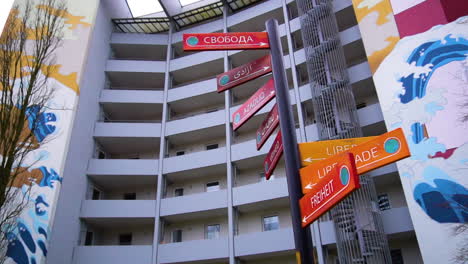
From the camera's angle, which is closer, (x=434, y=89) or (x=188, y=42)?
(x=188, y=42)

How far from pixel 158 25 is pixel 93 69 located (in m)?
7.89

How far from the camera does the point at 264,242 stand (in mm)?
20594

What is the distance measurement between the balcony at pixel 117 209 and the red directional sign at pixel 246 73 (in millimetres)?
18153

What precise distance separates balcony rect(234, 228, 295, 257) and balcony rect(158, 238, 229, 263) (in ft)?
2.86

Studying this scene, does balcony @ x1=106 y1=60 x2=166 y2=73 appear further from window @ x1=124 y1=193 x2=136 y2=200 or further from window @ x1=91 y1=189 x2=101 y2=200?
window @ x1=124 y1=193 x2=136 y2=200

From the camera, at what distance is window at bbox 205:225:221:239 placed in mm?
24039

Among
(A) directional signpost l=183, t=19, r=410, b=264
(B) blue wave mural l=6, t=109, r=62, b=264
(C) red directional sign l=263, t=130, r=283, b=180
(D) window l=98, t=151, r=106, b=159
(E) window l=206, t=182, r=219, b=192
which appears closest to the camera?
(A) directional signpost l=183, t=19, r=410, b=264

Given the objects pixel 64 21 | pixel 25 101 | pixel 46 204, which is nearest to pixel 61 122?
pixel 46 204

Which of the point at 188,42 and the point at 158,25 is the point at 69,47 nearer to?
the point at 158,25

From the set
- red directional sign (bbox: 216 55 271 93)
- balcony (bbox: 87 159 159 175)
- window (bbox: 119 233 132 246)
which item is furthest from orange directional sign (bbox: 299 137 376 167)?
window (bbox: 119 233 132 246)

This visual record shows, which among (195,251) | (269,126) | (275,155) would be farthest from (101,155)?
(275,155)

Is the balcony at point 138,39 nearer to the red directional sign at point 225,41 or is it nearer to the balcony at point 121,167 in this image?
the balcony at point 121,167

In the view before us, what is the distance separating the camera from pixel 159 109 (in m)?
29.1

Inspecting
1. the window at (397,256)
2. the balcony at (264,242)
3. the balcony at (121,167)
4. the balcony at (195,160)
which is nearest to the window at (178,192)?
the balcony at (195,160)
